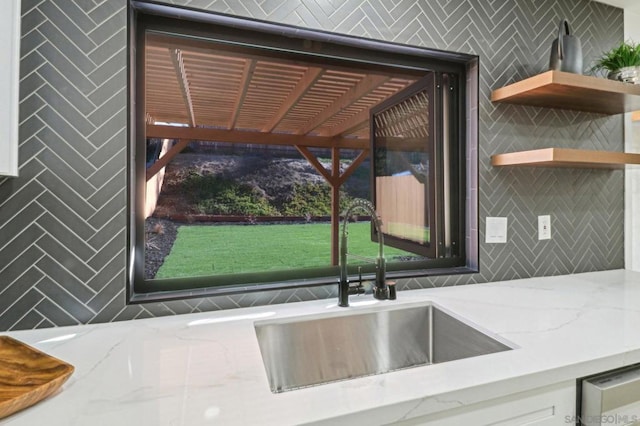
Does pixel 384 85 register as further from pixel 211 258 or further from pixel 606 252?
pixel 606 252

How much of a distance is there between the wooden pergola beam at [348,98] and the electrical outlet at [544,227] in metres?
1.04

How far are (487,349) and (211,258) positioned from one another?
1072 millimetres

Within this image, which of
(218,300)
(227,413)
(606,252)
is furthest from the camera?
(606,252)

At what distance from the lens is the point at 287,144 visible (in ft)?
5.20

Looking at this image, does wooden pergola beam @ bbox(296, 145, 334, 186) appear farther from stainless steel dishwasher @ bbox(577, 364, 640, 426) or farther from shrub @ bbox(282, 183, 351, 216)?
stainless steel dishwasher @ bbox(577, 364, 640, 426)

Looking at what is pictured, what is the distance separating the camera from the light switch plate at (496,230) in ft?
5.17

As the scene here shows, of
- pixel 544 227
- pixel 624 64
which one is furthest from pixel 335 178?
pixel 624 64

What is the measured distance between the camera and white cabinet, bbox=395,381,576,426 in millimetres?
724

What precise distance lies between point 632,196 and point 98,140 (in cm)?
260

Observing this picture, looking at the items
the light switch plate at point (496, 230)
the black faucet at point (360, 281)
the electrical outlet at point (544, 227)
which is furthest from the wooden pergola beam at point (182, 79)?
the electrical outlet at point (544, 227)

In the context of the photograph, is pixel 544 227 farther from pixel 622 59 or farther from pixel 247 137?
pixel 247 137

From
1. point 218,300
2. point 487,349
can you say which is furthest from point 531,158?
point 218,300

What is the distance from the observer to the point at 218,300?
3.97 feet

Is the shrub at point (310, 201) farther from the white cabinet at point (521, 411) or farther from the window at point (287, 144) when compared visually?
the white cabinet at point (521, 411)
